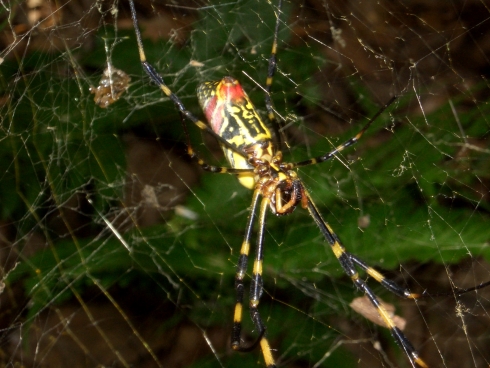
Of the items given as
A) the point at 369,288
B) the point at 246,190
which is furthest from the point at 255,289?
the point at 246,190

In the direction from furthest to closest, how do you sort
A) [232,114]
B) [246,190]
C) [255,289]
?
[246,190]
[255,289]
[232,114]

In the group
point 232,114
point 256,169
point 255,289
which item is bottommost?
point 255,289

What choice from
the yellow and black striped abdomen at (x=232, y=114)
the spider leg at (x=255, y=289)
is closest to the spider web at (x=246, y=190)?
the spider leg at (x=255, y=289)

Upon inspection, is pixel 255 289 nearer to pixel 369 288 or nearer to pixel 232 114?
pixel 369 288

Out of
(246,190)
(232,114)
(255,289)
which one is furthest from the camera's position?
(246,190)

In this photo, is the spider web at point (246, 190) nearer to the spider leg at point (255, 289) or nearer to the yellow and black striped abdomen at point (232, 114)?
the spider leg at point (255, 289)

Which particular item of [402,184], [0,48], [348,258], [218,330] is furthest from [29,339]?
[402,184]

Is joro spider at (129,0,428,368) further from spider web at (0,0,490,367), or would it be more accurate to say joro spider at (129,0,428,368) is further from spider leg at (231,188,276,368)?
spider web at (0,0,490,367)

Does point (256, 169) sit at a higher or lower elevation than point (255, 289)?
higher

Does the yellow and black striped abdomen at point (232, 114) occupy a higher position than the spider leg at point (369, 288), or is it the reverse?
the yellow and black striped abdomen at point (232, 114)
